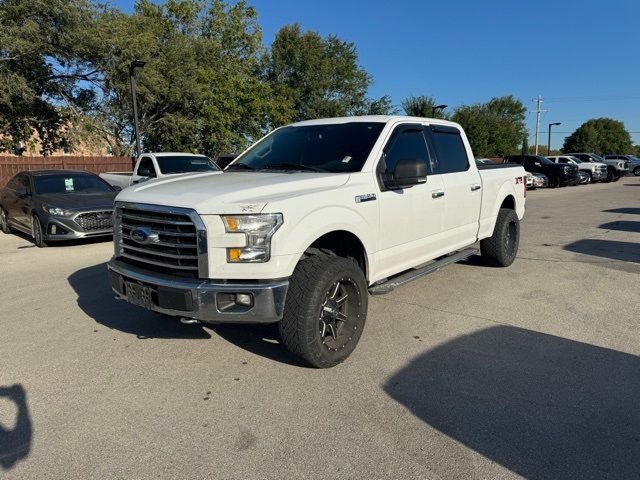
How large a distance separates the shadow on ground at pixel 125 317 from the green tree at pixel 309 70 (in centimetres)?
3584

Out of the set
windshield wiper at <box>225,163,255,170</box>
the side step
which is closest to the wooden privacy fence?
windshield wiper at <box>225,163,255,170</box>

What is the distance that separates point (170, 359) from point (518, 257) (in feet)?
19.6

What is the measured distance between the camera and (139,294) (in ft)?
11.9

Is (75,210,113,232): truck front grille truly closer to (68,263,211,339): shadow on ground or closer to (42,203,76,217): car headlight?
(42,203,76,217): car headlight

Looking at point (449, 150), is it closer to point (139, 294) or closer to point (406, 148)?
point (406, 148)

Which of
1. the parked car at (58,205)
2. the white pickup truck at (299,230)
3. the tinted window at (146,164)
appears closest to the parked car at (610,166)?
the tinted window at (146,164)

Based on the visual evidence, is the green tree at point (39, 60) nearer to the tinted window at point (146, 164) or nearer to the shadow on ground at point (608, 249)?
the tinted window at point (146, 164)

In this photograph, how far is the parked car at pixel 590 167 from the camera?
30484 mm

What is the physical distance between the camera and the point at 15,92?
71.3ft

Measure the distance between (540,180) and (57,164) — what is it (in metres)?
24.9

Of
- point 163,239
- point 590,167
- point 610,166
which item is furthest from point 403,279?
point 610,166

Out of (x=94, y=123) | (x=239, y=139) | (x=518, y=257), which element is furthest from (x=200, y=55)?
(x=518, y=257)

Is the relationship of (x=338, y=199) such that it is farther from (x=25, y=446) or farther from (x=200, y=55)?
(x=200, y=55)

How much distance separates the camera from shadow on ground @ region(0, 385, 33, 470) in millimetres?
2668
